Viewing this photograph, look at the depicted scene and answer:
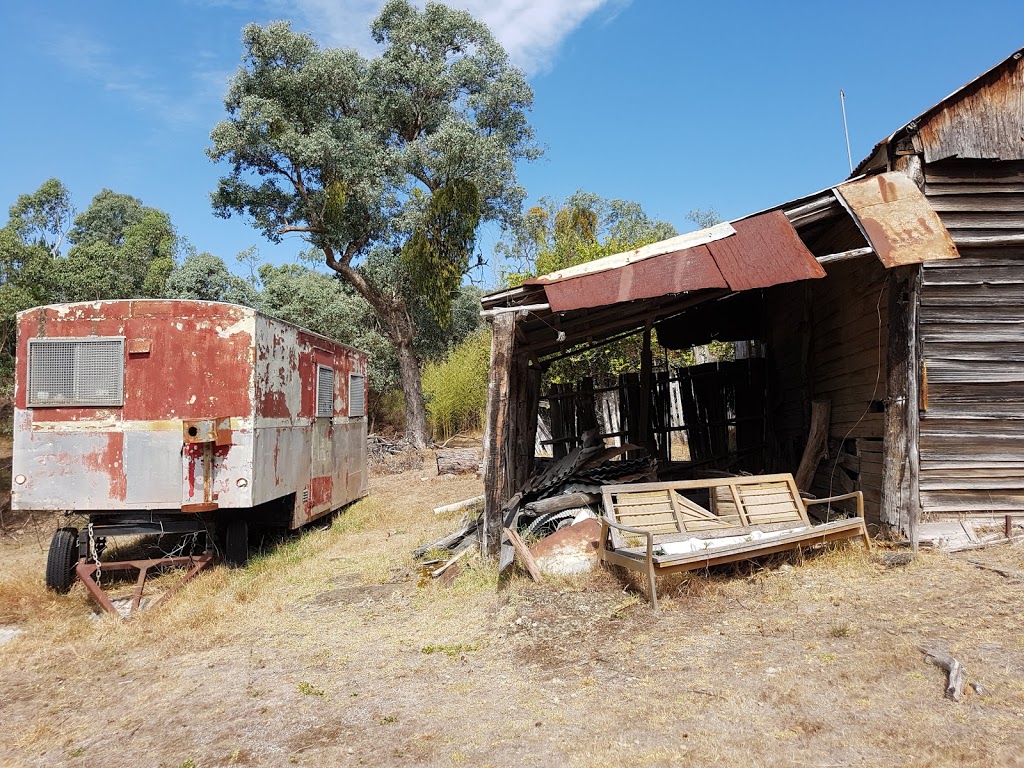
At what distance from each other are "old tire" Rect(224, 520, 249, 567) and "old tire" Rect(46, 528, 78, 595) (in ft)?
5.18

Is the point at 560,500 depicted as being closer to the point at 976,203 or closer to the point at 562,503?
the point at 562,503

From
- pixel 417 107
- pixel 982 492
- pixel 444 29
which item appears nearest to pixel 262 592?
pixel 982 492

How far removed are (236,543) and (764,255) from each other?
657 centimetres

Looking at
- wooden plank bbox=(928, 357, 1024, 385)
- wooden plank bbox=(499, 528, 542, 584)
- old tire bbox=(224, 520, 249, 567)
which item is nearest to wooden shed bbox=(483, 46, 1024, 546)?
wooden plank bbox=(928, 357, 1024, 385)

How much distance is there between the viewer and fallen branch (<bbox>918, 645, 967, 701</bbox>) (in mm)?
4062

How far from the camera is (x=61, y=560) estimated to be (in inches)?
321

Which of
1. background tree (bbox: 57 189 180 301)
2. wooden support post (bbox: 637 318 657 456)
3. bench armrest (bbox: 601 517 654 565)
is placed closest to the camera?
bench armrest (bbox: 601 517 654 565)

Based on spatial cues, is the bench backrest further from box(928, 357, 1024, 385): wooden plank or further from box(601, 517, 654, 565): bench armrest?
box(928, 357, 1024, 385): wooden plank

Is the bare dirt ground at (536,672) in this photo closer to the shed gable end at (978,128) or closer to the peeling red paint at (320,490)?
the peeling red paint at (320,490)

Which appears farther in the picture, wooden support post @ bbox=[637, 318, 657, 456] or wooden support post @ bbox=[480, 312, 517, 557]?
wooden support post @ bbox=[637, 318, 657, 456]

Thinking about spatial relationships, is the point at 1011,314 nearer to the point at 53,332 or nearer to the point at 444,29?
the point at 53,332

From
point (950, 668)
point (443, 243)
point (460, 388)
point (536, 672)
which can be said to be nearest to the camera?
point (950, 668)

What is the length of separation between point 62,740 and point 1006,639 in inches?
236

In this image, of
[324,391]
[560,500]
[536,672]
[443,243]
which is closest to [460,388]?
[443,243]
